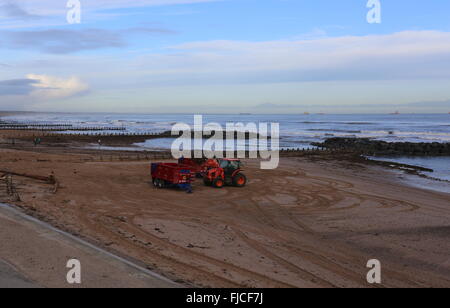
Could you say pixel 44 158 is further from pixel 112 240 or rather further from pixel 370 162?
pixel 370 162

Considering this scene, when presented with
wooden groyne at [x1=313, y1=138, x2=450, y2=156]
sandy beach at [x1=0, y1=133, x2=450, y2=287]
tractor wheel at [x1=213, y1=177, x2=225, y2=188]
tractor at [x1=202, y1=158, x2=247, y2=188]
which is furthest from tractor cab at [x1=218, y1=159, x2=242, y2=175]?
wooden groyne at [x1=313, y1=138, x2=450, y2=156]

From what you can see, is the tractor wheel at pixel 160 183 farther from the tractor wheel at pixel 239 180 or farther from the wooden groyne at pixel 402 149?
the wooden groyne at pixel 402 149

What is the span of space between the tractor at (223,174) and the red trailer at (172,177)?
1.45 m

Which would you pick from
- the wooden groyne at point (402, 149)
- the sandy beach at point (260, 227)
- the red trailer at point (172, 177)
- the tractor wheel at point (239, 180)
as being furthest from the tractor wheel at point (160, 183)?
the wooden groyne at point (402, 149)

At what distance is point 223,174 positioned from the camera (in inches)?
910

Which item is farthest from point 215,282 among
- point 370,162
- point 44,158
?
point 370,162

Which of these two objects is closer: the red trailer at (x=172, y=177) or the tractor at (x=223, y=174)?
the red trailer at (x=172, y=177)

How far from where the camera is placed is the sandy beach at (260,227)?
10133mm

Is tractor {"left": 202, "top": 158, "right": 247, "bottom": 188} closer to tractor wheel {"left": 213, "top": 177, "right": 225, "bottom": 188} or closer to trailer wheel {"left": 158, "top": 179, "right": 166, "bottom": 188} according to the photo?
tractor wheel {"left": 213, "top": 177, "right": 225, "bottom": 188}

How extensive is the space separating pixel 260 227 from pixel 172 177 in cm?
790

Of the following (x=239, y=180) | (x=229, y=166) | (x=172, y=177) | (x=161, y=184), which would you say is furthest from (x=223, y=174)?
(x=161, y=184)

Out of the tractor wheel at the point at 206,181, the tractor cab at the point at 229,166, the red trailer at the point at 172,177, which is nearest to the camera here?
the red trailer at the point at 172,177

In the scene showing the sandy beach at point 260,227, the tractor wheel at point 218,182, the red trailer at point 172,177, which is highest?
the red trailer at point 172,177
